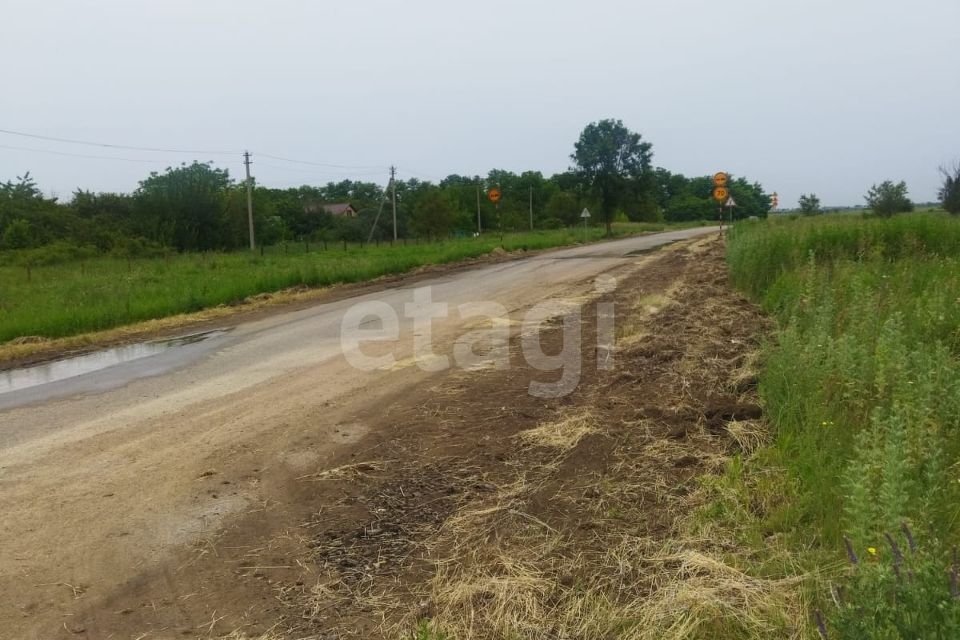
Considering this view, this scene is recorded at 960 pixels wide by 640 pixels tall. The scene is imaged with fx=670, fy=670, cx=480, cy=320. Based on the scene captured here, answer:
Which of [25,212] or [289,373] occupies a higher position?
[25,212]

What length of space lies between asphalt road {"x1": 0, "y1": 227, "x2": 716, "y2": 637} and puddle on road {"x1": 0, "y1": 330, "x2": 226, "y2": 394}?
0.80 feet

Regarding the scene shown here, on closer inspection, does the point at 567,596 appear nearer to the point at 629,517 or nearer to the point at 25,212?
the point at 629,517

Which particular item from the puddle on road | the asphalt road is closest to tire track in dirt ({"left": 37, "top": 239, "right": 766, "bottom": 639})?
the asphalt road

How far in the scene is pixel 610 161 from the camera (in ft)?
162

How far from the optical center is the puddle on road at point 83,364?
8.26 meters

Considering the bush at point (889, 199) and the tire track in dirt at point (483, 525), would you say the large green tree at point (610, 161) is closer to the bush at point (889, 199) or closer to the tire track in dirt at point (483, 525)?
the bush at point (889, 199)

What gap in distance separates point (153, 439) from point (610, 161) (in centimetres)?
4704

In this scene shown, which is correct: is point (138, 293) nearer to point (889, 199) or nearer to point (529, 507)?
point (529, 507)

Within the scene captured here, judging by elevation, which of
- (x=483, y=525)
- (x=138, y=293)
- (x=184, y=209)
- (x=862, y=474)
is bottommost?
(x=483, y=525)

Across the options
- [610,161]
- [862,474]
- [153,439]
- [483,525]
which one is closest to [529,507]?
[483,525]

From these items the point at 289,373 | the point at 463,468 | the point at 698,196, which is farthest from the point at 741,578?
the point at 698,196

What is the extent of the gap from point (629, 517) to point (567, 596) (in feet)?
2.87

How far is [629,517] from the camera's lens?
386 centimetres

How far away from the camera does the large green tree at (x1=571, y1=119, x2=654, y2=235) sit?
49219 mm
